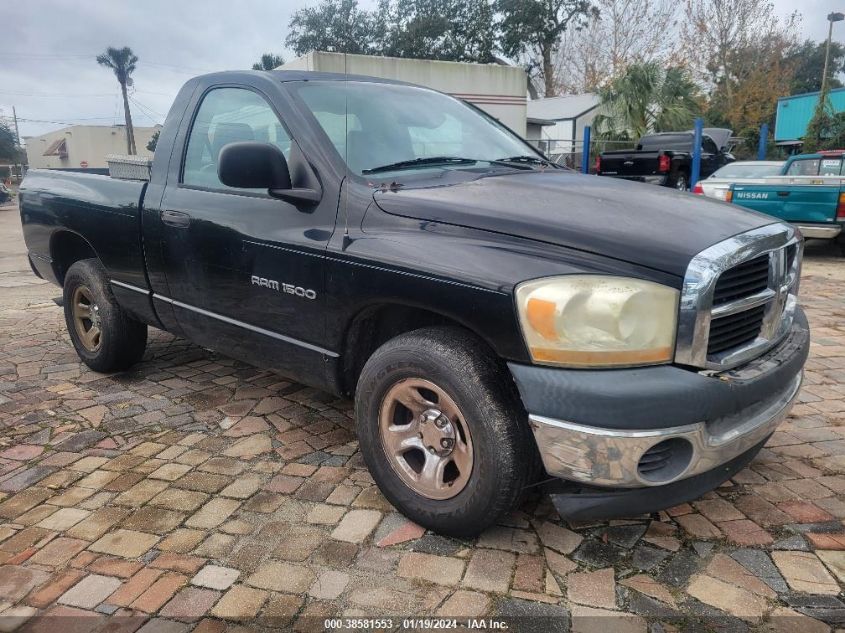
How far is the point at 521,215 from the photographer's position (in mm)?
2273

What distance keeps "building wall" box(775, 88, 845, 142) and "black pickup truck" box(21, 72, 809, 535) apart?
28568mm

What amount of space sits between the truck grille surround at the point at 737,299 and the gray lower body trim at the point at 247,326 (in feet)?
4.69

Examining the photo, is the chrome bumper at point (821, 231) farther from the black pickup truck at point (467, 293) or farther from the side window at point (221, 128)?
the side window at point (221, 128)

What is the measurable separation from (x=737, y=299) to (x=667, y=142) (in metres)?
16.4

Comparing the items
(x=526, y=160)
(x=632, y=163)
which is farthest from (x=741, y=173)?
(x=526, y=160)

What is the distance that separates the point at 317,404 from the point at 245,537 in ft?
4.40

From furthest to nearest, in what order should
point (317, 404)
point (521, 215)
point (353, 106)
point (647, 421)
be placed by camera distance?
1. point (317, 404)
2. point (353, 106)
3. point (521, 215)
4. point (647, 421)

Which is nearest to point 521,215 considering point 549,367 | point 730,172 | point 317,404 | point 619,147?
point 549,367

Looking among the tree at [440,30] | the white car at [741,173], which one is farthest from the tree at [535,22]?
the white car at [741,173]

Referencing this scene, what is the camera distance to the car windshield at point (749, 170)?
11856mm

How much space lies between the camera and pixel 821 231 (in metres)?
8.59

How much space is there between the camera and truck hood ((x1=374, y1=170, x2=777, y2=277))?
6.84 feet

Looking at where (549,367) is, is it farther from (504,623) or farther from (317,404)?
(317,404)

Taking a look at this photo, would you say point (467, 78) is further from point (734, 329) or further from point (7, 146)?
point (7, 146)
